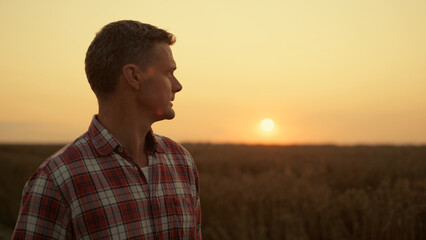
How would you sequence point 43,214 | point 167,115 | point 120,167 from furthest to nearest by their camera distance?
point 167,115
point 120,167
point 43,214

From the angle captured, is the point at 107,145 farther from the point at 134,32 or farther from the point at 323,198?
the point at 323,198

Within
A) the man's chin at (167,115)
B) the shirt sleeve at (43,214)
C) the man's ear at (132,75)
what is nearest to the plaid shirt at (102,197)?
the shirt sleeve at (43,214)

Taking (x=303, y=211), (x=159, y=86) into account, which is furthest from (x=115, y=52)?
(x=303, y=211)

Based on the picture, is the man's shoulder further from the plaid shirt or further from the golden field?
the golden field

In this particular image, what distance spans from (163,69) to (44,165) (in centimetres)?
69

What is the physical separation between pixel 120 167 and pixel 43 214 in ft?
1.23

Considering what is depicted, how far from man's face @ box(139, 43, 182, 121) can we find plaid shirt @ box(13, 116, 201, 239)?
0.55ft

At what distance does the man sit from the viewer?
1.58 meters

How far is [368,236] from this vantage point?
4.95 m

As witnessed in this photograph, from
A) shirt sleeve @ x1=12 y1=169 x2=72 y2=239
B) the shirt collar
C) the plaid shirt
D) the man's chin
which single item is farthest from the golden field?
shirt sleeve @ x1=12 y1=169 x2=72 y2=239

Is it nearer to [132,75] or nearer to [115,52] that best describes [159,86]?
[132,75]

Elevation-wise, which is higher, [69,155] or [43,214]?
[69,155]

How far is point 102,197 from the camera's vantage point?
5.44 feet

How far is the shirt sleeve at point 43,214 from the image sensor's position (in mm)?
1530
